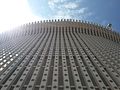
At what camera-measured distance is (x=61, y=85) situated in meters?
5.01

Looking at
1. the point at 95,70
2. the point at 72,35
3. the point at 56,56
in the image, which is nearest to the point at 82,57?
the point at 56,56

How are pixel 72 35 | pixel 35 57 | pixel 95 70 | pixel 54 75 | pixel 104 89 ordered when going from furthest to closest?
pixel 72 35 < pixel 35 57 < pixel 95 70 < pixel 54 75 < pixel 104 89

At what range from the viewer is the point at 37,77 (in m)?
5.48

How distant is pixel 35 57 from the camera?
7219 millimetres

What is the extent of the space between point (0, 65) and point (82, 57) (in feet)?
8.53

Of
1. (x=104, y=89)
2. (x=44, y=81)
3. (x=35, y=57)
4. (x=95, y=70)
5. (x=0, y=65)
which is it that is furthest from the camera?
(x=35, y=57)

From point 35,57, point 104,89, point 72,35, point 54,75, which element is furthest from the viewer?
point 72,35

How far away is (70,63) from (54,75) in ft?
3.63

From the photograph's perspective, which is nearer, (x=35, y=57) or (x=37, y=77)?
(x=37, y=77)

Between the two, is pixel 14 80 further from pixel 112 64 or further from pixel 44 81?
pixel 112 64

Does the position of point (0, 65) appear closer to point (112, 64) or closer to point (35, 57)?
point (35, 57)

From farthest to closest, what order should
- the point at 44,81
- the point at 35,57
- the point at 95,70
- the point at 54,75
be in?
1. the point at 35,57
2. the point at 95,70
3. the point at 54,75
4. the point at 44,81

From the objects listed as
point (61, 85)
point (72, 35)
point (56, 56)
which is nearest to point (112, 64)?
point (56, 56)

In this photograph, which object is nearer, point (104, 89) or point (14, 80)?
point (104, 89)
